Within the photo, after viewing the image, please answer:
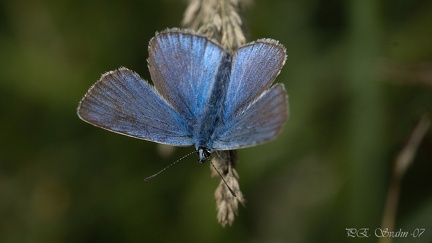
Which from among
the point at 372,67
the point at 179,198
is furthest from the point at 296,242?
the point at 372,67

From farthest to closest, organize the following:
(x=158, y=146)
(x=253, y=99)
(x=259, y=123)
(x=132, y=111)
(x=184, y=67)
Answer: (x=158, y=146)
(x=184, y=67)
(x=132, y=111)
(x=253, y=99)
(x=259, y=123)

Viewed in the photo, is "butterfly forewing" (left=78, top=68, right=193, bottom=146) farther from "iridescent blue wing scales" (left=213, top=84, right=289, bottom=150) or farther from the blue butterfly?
"iridescent blue wing scales" (left=213, top=84, right=289, bottom=150)

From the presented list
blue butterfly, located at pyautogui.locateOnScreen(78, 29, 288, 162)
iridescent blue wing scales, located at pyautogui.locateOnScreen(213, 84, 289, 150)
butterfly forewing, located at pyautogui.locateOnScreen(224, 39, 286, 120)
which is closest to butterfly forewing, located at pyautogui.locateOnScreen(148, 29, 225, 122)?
blue butterfly, located at pyautogui.locateOnScreen(78, 29, 288, 162)

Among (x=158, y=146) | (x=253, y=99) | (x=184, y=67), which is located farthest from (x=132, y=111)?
(x=158, y=146)

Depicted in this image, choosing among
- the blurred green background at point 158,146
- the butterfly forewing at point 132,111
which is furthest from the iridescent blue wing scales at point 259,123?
the blurred green background at point 158,146

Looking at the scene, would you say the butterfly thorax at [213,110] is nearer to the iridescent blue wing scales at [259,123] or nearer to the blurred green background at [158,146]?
the iridescent blue wing scales at [259,123]

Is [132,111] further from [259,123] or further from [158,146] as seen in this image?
[158,146]

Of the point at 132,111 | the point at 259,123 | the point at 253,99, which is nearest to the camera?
the point at 259,123
